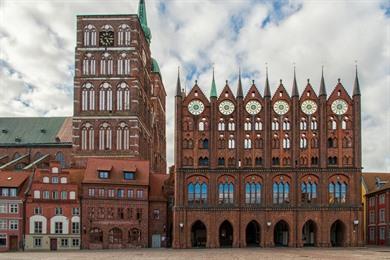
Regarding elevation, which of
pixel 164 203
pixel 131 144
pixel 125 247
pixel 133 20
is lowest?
pixel 125 247

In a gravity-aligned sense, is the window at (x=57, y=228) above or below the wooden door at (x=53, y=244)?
above

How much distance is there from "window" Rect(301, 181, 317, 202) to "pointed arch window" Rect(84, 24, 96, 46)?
147 feet

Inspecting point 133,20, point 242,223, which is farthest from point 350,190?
point 133,20

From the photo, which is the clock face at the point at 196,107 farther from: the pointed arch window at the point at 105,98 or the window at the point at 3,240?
the window at the point at 3,240

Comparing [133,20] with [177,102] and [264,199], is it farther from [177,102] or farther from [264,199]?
[264,199]

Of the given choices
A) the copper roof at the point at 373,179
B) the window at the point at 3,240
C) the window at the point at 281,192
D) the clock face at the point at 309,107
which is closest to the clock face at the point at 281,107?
the clock face at the point at 309,107

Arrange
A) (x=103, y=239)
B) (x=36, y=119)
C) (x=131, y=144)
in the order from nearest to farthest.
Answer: (x=103, y=239) < (x=131, y=144) < (x=36, y=119)

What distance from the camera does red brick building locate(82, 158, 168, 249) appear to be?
84.8m

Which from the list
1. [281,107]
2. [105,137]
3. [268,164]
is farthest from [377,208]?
[105,137]

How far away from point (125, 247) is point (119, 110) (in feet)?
94.6

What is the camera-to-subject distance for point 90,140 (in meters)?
105

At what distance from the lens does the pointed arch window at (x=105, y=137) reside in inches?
4122

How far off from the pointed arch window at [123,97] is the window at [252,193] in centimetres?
2998

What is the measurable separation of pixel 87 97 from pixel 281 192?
39.2 meters
